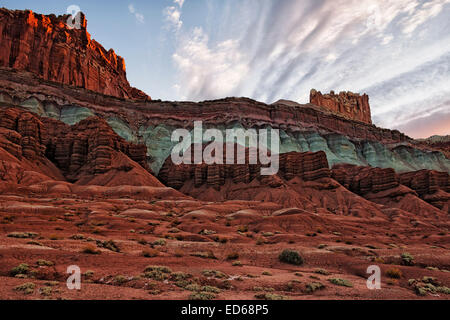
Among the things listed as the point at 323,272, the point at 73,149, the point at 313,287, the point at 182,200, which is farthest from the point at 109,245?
the point at 73,149

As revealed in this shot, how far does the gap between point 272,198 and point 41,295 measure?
4689cm

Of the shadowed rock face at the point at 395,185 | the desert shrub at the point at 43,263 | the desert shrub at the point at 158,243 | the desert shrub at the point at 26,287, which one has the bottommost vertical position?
the desert shrub at the point at 158,243

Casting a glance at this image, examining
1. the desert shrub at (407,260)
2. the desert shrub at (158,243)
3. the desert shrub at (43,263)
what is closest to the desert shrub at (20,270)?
the desert shrub at (43,263)

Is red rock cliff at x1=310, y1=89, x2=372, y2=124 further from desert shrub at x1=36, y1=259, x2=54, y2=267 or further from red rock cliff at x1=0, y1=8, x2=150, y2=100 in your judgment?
desert shrub at x1=36, y1=259, x2=54, y2=267

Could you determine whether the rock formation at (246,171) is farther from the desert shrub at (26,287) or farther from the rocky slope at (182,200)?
the desert shrub at (26,287)

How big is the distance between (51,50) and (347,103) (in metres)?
157

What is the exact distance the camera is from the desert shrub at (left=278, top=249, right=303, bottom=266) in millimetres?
16406

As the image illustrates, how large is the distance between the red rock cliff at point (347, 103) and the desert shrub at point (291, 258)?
153315mm

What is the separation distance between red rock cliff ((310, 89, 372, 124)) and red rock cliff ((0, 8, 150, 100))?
4491 inches

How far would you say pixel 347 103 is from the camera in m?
169

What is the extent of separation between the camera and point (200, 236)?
2242 centimetres

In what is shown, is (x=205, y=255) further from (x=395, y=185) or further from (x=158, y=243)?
(x=395, y=185)

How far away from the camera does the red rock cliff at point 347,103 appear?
525ft
